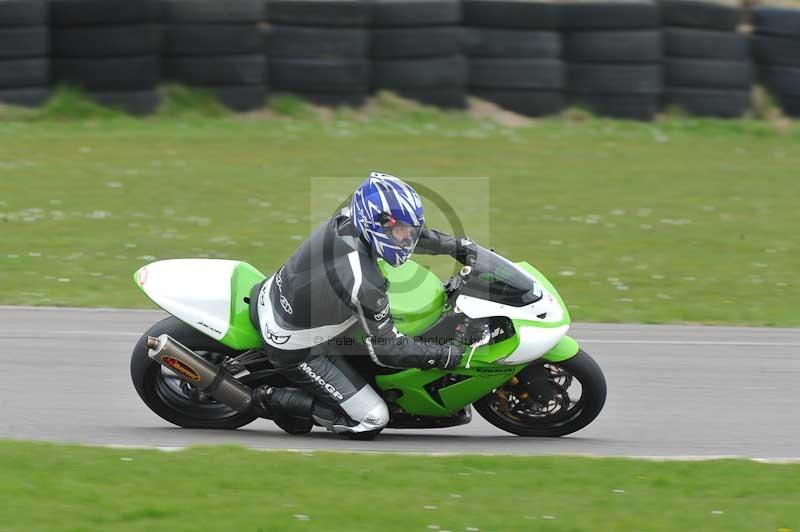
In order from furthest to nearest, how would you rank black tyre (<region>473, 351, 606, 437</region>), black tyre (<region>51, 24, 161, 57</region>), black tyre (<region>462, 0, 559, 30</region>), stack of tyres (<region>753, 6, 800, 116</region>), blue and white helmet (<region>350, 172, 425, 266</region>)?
stack of tyres (<region>753, 6, 800, 116</region>) < black tyre (<region>462, 0, 559, 30</region>) < black tyre (<region>51, 24, 161, 57</region>) < black tyre (<region>473, 351, 606, 437</region>) < blue and white helmet (<region>350, 172, 425, 266</region>)

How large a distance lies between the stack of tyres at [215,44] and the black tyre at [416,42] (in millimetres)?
1801

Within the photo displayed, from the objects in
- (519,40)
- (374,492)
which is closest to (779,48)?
(519,40)

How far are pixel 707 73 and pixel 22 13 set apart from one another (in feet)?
33.6

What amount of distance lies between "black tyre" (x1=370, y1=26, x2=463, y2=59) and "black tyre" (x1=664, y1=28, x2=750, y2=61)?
127 inches

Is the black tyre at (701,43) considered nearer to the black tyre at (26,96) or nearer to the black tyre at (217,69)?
the black tyre at (217,69)

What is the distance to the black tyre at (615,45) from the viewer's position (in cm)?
1822

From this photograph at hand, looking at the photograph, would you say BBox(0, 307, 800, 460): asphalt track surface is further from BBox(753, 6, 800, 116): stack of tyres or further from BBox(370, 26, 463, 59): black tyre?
BBox(753, 6, 800, 116): stack of tyres

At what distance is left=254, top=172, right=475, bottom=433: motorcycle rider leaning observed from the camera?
638 cm

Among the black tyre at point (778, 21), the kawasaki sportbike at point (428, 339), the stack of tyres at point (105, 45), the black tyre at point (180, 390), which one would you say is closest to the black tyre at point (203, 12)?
the stack of tyres at point (105, 45)

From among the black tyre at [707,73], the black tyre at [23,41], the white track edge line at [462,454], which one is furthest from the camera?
the black tyre at [707,73]

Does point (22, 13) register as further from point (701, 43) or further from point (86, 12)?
point (701, 43)

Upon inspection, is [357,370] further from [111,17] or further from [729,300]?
[111,17]

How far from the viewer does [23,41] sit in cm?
1709

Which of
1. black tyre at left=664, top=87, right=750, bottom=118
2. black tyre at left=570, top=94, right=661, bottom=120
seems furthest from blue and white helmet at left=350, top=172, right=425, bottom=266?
black tyre at left=664, top=87, right=750, bottom=118
